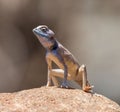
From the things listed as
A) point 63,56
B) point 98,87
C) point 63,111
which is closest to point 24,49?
point 98,87

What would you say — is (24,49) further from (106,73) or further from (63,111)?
(63,111)

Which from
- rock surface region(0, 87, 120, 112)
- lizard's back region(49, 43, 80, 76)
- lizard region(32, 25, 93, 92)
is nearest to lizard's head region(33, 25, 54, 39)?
lizard region(32, 25, 93, 92)

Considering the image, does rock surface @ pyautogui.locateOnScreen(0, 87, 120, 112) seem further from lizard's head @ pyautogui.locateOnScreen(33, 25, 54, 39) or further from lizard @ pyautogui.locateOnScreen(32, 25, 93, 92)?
lizard's head @ pyautogui.locateOnScreen(33, 25, 54, 39)

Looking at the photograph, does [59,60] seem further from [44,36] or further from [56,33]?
[56,33]

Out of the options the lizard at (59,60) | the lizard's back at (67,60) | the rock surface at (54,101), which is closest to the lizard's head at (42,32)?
the lizard at (59,60)

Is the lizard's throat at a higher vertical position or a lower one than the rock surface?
higher

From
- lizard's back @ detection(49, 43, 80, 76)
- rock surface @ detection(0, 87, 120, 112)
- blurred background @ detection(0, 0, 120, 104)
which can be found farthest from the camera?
blurred background @ detection(0, 0, 120, 104)
